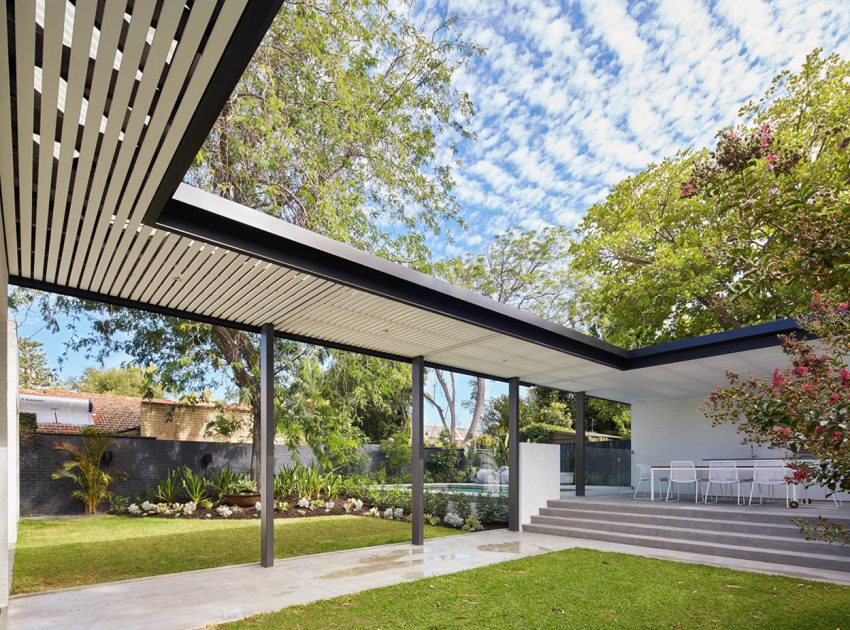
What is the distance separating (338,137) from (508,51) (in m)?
12.6

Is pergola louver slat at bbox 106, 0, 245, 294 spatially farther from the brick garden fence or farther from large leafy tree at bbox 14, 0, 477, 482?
the brick garden fence

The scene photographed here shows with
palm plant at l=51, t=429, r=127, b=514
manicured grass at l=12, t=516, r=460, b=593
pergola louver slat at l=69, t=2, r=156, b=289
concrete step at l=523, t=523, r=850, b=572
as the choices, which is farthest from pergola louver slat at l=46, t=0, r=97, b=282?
palm plant at l=51, t=429, r=127, b=514

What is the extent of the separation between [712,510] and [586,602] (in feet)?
15.9

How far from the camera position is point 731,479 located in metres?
10.8

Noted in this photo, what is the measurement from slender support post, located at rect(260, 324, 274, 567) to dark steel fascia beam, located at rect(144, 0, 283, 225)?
372cm

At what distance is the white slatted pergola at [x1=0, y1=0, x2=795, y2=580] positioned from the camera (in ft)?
7.84

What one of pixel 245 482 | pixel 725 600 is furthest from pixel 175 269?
pixel 245 482

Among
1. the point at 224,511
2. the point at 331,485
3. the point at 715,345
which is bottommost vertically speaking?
the point at 224,511

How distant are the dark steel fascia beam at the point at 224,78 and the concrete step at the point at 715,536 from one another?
8524mm

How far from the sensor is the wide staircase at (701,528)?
738cm

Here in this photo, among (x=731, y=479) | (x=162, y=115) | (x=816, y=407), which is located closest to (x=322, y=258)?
(x=162, y=115)

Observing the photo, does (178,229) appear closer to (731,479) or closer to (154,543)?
(154,543)

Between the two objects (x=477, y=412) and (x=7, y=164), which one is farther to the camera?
(x=477, y=412)

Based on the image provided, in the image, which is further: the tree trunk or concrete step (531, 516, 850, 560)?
the tree trunk
